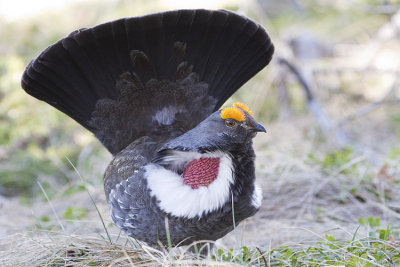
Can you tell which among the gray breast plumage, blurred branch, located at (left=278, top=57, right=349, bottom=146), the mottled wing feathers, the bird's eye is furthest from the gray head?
blurred branch, located at (left=278, top=57, right=349, bottom=146)

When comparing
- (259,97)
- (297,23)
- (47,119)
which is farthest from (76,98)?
(297,23)

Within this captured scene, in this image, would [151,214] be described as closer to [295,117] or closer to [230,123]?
[230,123]

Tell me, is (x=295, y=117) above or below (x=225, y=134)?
below

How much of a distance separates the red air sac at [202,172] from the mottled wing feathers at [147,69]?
0.78 meters

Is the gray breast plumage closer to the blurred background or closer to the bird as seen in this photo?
the bird

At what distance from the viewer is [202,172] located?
3.26m

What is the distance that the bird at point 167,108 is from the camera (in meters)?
3.27

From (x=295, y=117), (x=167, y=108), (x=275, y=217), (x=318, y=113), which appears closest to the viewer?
(x=167, y=108)

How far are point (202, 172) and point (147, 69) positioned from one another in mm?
1049

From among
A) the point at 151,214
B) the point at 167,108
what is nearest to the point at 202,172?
the point at 151,214

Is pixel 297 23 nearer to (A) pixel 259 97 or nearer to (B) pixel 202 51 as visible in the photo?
(A) pixel 259 97

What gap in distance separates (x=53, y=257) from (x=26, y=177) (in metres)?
4.39

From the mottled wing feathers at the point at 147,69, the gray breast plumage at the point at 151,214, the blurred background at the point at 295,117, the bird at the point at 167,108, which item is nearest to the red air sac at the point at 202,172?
the bird at the point at 167,108

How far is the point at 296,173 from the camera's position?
212 inches
